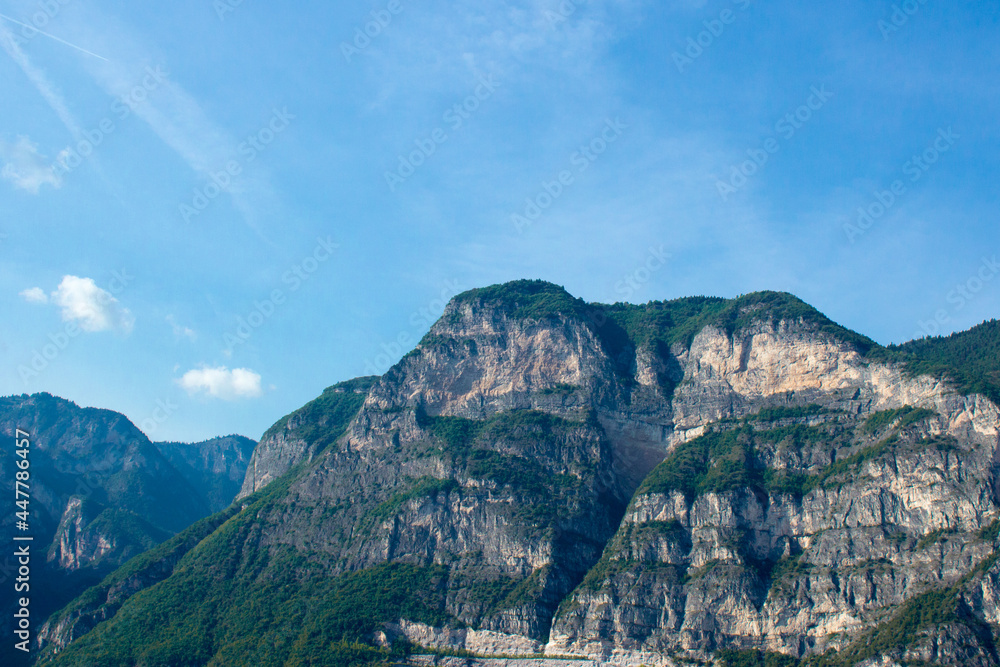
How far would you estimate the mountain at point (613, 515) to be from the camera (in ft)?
349

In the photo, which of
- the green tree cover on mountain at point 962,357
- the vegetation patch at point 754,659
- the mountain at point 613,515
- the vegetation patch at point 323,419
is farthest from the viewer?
the vegetation patch at point 323,419

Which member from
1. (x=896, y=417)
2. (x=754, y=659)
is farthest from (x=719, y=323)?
(x=754, y=659)

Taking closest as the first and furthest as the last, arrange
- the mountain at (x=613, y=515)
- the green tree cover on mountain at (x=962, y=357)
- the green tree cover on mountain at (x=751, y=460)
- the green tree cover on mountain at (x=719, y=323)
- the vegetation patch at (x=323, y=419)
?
the mountain at (x=613, y=515), the green tree cover on mountain at (x=962, y=357), the green tree cover on mountain at (x=751, y=460), the green tree cover on mountain at (x=719, y=323), the vegetation patch at (x=323, y=419)

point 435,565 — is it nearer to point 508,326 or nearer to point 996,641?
point 508,326

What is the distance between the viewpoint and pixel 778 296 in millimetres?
154250

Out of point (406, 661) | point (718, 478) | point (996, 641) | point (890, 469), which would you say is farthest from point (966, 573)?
point (406, 661)

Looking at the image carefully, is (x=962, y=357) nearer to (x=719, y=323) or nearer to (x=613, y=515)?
(x=719, y=323)

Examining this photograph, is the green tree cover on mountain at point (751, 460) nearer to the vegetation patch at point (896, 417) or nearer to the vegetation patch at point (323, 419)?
the vegetation patch at point (896, 417)

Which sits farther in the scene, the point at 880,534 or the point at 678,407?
the point at 678,407

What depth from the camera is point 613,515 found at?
450 feet

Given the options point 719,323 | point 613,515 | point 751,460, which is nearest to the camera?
point 751,460

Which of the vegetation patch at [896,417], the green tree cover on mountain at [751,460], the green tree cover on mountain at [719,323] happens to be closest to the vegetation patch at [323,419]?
the green tree cover on mountain at [719,323]

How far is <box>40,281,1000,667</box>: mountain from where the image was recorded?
349 feet

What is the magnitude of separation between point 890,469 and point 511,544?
52557 mm
